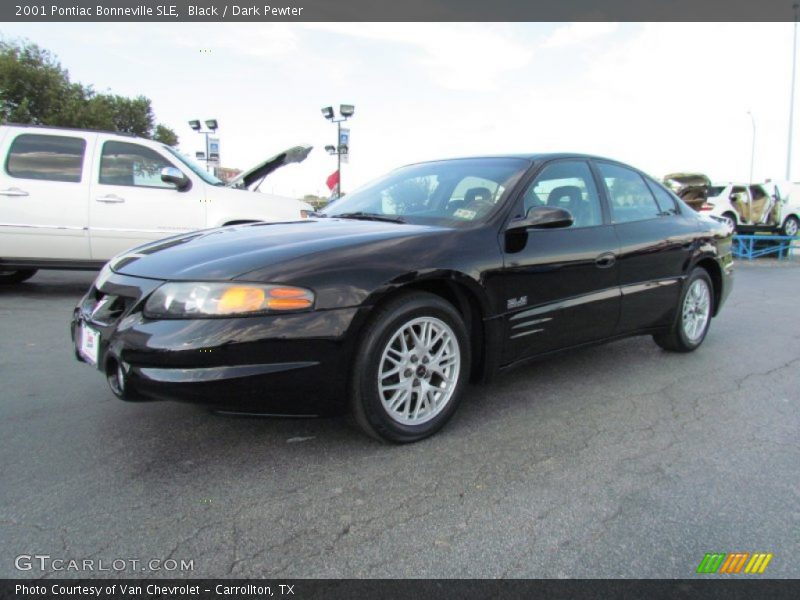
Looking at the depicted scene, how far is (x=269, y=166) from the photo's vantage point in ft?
25.0

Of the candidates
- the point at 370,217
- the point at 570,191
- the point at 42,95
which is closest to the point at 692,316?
the point at 570,191

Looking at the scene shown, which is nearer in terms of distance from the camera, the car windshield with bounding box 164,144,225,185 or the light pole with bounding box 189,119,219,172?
the car windshield with bounding box 164,144,225,185

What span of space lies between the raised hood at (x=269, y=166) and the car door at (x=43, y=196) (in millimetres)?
1743

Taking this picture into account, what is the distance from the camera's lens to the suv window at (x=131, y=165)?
6516 millimetres

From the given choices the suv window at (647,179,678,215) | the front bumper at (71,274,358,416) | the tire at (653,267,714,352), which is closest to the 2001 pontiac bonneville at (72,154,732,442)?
the front bumper at (71,274,358,416)

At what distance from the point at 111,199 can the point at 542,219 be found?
5.23m

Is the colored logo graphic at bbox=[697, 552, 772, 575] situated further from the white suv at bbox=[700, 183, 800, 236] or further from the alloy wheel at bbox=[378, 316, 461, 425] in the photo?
the white suv at bbox=[700, 183, 800, 236]

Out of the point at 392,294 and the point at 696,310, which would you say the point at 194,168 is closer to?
the point at 392,294

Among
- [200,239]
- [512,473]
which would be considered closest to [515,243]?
[512,473]

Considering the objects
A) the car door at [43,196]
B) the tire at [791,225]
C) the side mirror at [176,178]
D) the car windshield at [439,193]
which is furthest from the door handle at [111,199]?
the tire at [791,225]

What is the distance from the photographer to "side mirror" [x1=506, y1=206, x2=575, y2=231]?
10.1 feet

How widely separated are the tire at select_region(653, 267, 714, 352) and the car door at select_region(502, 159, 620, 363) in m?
0.96

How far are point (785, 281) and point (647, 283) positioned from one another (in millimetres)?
8034
